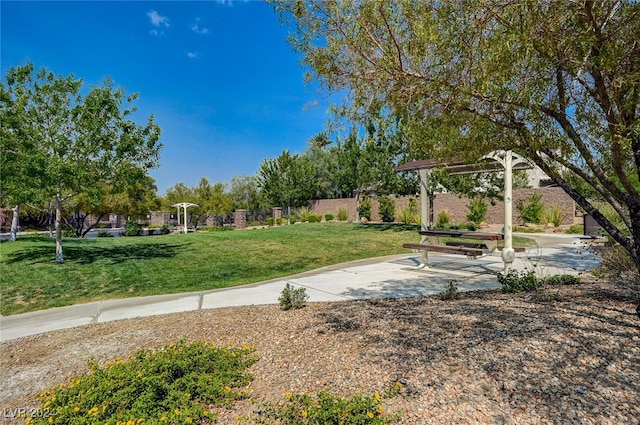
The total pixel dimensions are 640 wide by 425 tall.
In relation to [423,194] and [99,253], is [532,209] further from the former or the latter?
[99,253]

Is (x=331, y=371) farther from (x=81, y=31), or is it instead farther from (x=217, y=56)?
(x=217, y=56)

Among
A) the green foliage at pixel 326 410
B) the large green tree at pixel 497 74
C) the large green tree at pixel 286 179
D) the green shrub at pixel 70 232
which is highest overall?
the large green tree at pixel 286 179

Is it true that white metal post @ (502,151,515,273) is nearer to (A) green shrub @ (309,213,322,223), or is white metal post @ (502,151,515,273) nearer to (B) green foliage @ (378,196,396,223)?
(B) green foliage @ (378,196,396,223)

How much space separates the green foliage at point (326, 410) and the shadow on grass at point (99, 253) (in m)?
8.81

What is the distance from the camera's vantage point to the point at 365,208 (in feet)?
84.5

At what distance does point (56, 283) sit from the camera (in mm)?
7688

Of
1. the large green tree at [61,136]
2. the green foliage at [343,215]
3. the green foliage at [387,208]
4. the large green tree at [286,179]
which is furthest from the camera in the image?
the large green tree at [286,179]

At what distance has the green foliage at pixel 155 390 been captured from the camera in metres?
2.51

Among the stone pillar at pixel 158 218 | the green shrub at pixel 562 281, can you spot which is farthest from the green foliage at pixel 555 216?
the stone pillar at pixel 158 218

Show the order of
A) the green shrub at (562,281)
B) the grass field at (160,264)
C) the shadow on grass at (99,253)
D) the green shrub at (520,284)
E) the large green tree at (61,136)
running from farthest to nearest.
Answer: the shadow on grass at (99,253) < the large green tree at (61,136) < the grass field at (160,264) < the green shrub at (562,281) < the green shrub at (520,284)

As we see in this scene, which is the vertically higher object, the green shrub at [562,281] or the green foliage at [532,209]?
the green foliage at [532,209]

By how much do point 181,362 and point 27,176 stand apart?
7860 millimetres

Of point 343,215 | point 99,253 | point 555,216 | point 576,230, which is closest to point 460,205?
point 555,216

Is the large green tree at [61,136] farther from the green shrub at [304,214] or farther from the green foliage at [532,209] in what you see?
the green shrub at [304,214]
